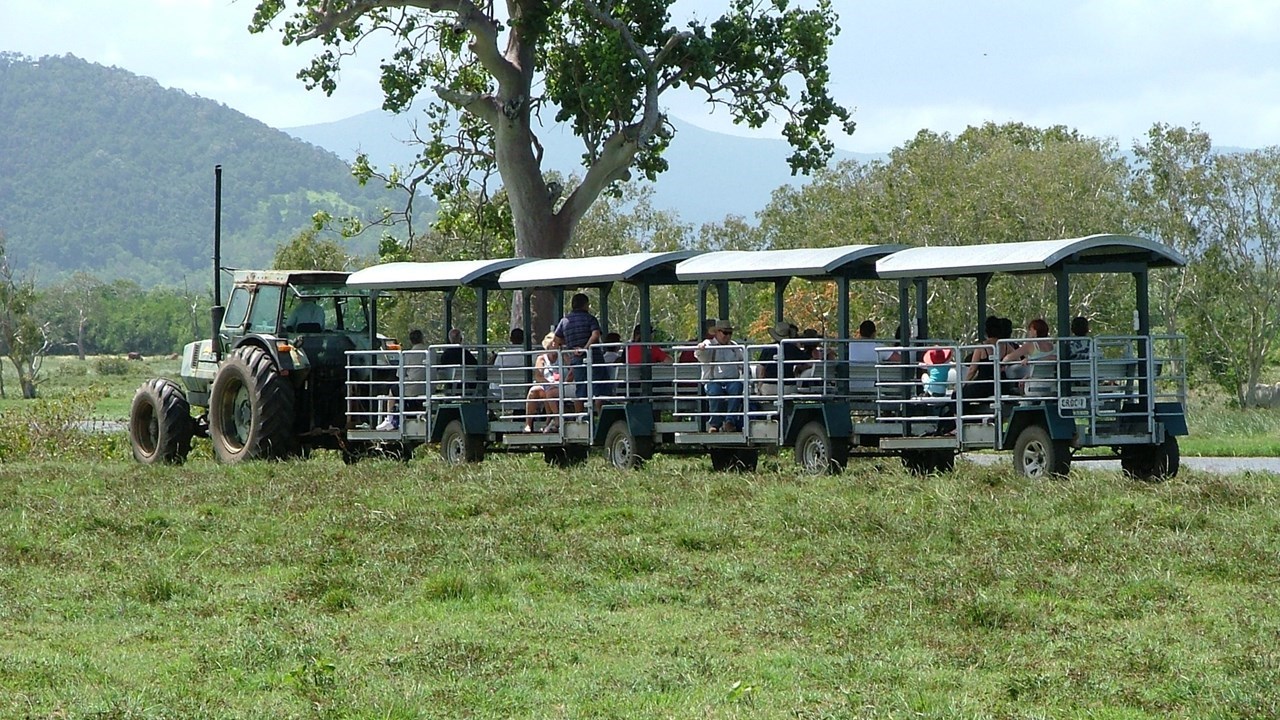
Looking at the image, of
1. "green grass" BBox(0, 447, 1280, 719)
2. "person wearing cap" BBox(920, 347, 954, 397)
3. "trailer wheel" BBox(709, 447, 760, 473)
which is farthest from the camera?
"trailer wheel" BBox(709, 447, 760, 473)

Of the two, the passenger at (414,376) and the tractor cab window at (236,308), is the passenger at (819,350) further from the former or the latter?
the tractor cab window at (236,308)

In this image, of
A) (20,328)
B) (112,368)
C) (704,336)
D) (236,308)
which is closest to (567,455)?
(704,336)

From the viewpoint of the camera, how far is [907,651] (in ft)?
30.6

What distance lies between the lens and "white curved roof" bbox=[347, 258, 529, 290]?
2270 cm

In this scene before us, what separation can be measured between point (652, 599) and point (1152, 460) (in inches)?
346

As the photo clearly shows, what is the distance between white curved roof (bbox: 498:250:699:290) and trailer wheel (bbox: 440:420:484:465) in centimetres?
196

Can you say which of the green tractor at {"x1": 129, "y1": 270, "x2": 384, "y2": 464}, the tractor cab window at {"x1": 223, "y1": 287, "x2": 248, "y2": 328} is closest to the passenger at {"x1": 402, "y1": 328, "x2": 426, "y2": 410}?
the green tractor at {"x1": 129, "y1": 270, "x2": 384, "y2": 464}

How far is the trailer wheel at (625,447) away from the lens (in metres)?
20.2

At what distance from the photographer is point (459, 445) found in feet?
72.9

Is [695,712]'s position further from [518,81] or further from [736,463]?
[518,81]

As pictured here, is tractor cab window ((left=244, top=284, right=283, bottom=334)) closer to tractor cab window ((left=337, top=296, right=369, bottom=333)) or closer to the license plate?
tractor cab window ((left=337, top=296, right=369, bottom=333))

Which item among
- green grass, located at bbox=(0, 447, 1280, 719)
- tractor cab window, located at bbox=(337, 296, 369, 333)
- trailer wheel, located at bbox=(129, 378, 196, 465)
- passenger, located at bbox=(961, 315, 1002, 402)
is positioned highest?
tractor cab window, located at bbox=(337, 296, 369, 333)

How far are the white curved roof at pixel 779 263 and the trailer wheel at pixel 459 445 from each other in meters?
3.58

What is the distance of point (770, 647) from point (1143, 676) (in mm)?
2004
